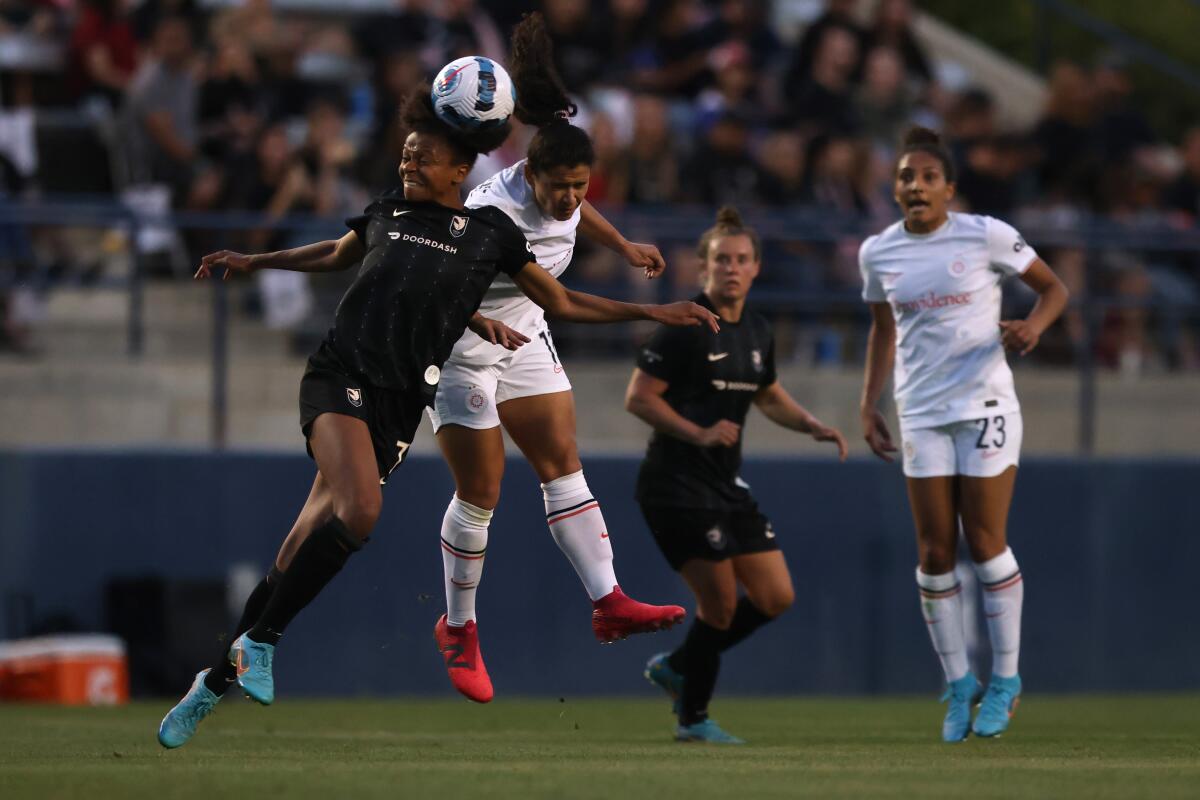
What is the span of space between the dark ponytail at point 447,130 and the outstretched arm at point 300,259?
1.56 ft

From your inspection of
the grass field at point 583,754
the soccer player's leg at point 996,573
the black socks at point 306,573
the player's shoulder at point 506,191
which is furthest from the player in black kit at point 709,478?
the black socks at point 306,573

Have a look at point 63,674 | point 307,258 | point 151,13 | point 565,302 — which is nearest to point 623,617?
point 565,302

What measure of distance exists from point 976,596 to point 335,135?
18.0 feet

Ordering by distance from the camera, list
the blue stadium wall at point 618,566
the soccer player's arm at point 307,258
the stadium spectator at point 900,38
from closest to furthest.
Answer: the soccer player's arm at point 307,258 < the blue stadium wall at point 618,566 < the stadium spectator at point 900,38

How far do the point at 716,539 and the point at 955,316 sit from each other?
55.3 inches

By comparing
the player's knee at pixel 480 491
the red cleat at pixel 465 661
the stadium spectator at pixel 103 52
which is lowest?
the red cleat at pixel 465 661

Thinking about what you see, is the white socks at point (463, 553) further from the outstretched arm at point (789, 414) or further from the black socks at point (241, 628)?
the outstretched arm at point (789, 414)

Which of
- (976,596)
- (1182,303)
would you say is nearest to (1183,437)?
(1182,303)

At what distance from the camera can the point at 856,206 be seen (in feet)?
49.0

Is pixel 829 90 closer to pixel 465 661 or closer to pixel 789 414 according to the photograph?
pixel 789 414

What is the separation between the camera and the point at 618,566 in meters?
12.6

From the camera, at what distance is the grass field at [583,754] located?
5812 millimetres

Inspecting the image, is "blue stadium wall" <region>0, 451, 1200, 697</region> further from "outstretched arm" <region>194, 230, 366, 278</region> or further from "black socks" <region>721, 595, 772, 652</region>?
"outstretched arm" <region>194, 230, 366, 278</region>

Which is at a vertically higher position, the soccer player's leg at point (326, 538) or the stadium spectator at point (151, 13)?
the stadium spectator at point (151, 13)
